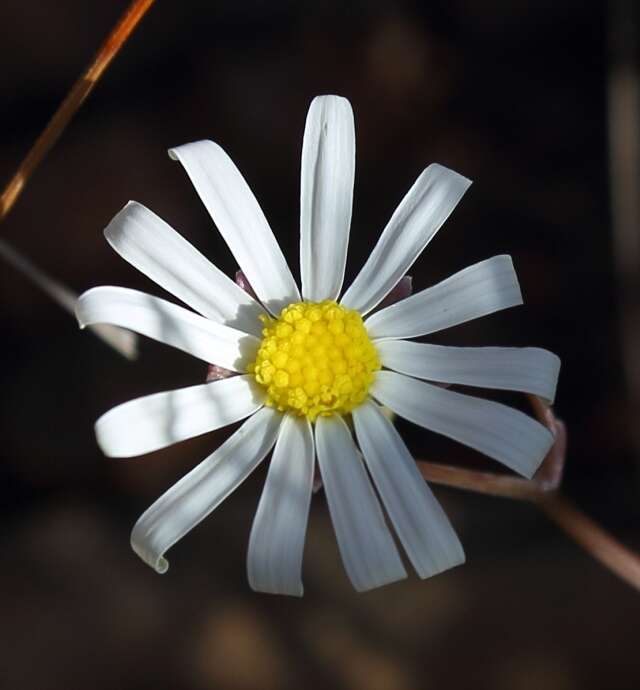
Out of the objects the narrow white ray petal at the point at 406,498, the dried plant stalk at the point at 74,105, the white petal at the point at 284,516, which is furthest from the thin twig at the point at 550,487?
the dried plant stalk at the point at 74,105

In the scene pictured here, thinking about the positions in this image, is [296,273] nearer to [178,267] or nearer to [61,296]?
[61,296]

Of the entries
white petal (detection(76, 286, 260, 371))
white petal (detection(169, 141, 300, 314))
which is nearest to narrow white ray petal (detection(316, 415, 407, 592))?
white petal (detection(76, 286, 260, 371))

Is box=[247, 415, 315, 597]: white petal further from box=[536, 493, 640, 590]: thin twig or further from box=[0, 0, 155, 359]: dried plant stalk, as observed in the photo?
box=[536, 493, 640, 590]: thin twig

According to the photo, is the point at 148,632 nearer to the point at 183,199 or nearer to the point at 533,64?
the point at 183,199

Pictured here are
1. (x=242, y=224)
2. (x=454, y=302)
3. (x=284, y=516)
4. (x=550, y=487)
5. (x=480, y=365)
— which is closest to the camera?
(x=284, y=516)

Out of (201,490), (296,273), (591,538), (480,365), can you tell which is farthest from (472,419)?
(296,273)

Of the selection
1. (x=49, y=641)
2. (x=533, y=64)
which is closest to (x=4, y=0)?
(x=533, y=64)
